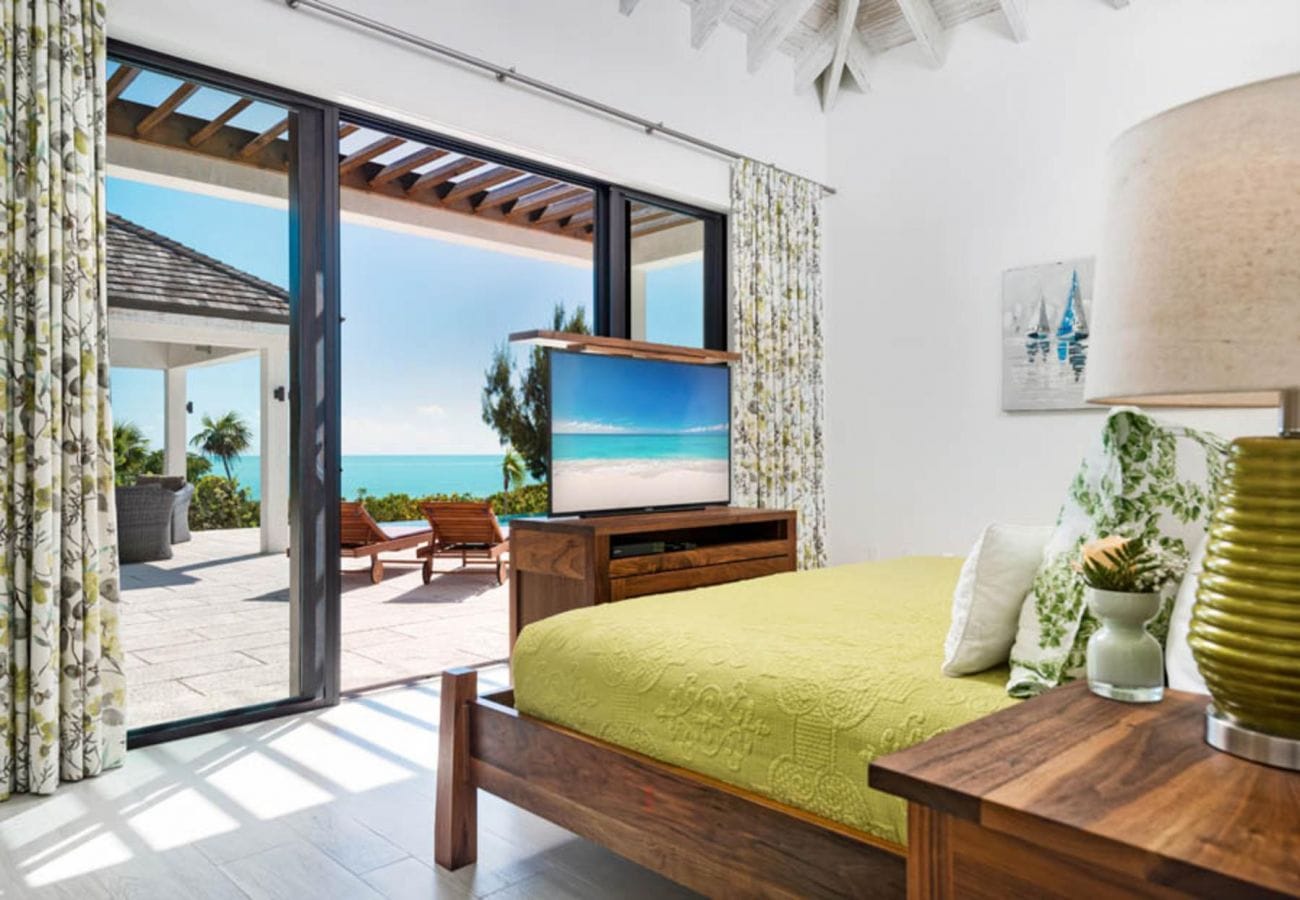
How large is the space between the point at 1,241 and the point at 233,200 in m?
0.88

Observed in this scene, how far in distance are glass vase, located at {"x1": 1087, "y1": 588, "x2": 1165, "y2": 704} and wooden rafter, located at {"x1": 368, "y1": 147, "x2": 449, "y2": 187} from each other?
11.8 feet

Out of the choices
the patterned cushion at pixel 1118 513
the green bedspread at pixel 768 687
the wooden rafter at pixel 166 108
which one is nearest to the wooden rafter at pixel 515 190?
the wooden rafter at pixel 166 108

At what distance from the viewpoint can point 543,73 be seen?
13.2 ft

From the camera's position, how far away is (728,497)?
4410 millimetres

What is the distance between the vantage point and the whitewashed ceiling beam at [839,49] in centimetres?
471

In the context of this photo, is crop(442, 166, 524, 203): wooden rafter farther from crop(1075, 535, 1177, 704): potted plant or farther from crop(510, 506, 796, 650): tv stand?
crop(1075, 535, 1177, 704): potted plant

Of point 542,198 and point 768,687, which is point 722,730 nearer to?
point 768,687

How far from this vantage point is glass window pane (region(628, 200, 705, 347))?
15.4 feet

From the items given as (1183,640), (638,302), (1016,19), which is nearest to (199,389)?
(638,302)

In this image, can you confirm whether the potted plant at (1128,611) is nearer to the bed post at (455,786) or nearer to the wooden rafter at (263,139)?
the bed post at (455,786)

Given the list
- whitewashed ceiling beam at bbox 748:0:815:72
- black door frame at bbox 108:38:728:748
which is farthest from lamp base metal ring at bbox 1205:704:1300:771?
whitewashed ceiling beam at bbox 748:0:815:72

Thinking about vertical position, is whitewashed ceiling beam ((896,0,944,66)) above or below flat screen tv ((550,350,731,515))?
above

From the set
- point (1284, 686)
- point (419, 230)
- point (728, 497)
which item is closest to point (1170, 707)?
point (1284, 686)

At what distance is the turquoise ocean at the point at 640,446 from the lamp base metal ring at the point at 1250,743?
2782mm
